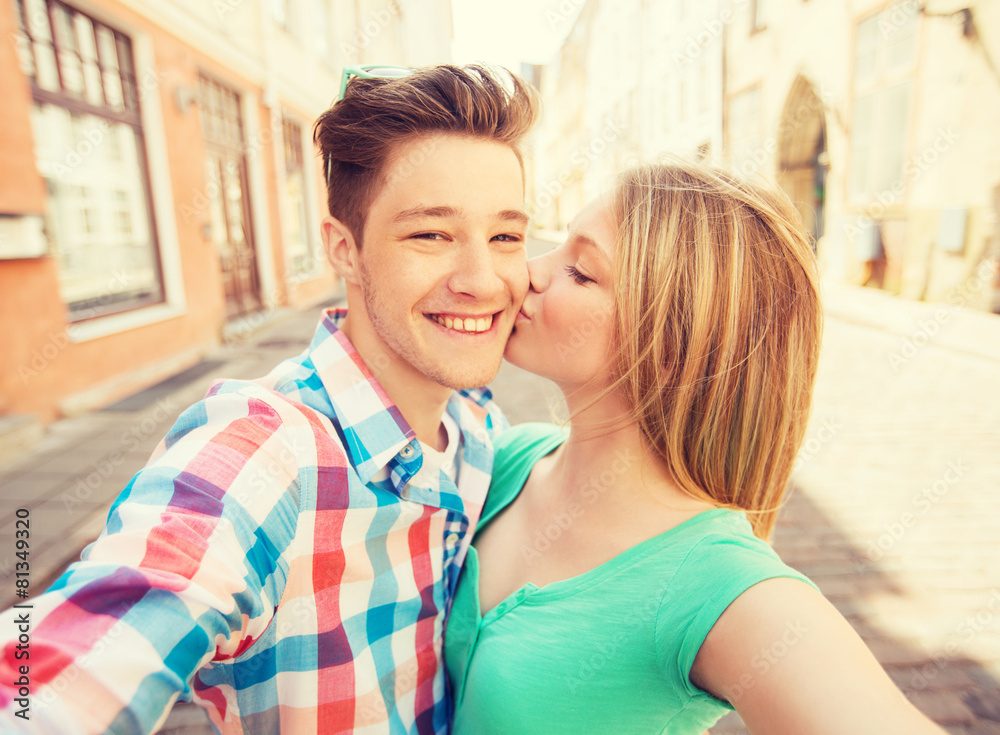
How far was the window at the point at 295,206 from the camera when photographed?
1120cm

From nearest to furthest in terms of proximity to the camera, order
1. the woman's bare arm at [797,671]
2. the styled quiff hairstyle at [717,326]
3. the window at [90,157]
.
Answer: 1. the woman's bare arm at [797,671]
2. the styled quiff hairstyle at [717,326]
3. the window at [90,157]

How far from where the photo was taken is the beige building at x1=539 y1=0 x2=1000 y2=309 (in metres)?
8.96

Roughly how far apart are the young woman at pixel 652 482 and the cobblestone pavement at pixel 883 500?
0.57m

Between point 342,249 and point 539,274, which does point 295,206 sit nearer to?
point 342,249

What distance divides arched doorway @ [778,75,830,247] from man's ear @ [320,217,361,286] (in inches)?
577

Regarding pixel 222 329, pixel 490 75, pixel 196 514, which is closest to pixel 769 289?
pixel 490 75

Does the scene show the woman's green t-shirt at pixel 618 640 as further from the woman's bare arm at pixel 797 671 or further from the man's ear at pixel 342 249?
the man's ear at pixel 342 249

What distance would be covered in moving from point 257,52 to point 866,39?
11.0m

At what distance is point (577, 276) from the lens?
5.34 feet

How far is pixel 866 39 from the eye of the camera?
11297 mm

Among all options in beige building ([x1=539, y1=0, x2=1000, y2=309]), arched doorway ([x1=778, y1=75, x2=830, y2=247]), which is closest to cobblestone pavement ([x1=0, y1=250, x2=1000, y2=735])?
beige building ([x1=539, y1=0, x2=1000, y2=309])

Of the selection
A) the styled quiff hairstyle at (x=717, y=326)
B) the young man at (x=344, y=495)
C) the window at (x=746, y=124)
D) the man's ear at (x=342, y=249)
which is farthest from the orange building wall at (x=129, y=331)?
the window at (x=746, y=124)

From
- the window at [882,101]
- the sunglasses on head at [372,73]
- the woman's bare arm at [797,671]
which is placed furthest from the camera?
the window at [882,101]

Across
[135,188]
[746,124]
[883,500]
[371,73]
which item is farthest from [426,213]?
[746,124]
